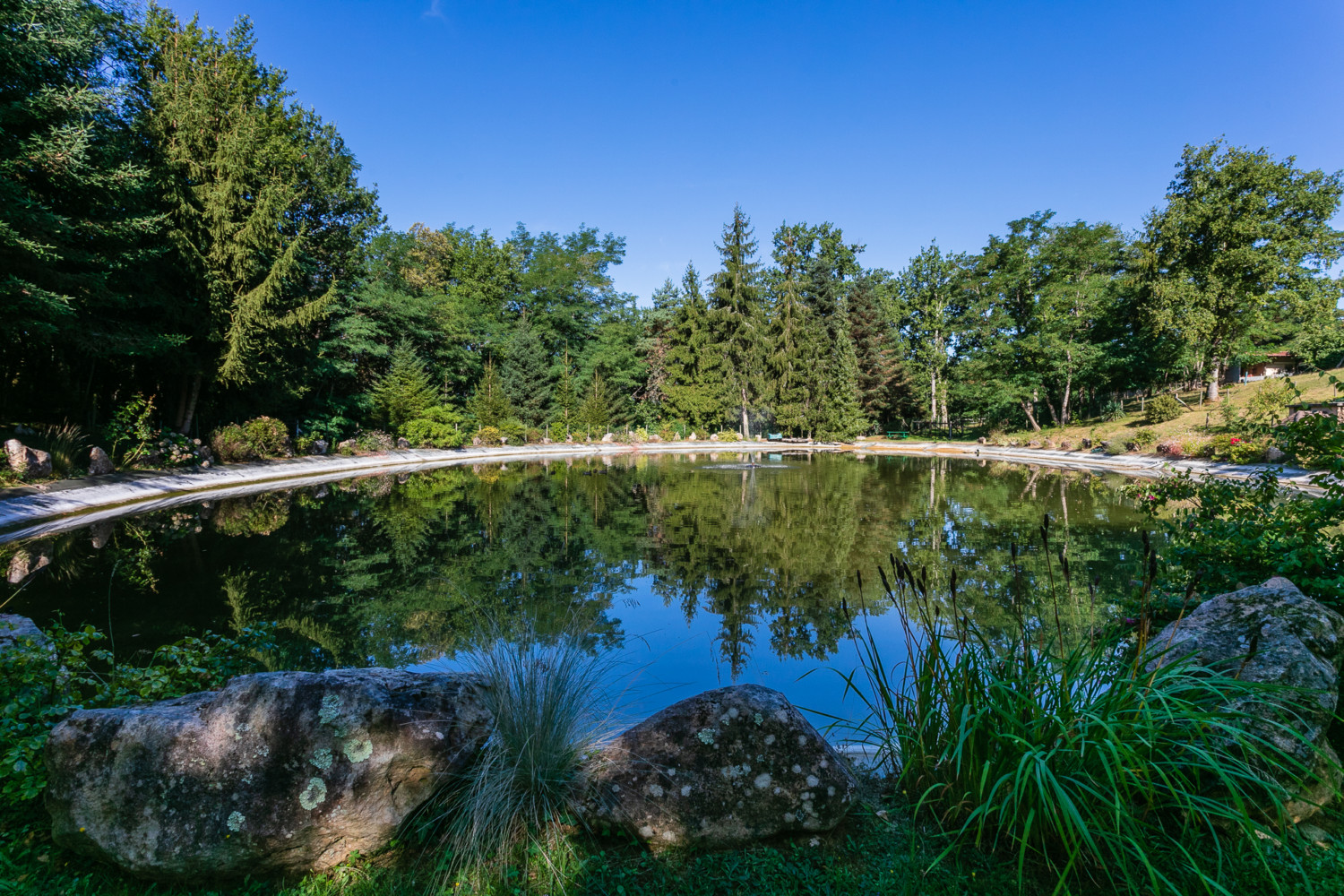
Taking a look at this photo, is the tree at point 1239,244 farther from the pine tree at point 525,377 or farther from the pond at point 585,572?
the pine tree at point 525,377

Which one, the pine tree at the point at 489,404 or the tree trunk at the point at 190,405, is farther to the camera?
the pine tree at the point at 489,404

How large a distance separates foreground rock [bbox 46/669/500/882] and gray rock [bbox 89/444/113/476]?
44.6ft

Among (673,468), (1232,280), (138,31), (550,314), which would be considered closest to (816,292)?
(550,314)

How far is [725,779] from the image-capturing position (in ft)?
6.82

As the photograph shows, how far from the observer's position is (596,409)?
32.3m

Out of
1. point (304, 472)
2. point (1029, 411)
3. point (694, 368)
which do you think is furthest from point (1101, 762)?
point (694, 368)

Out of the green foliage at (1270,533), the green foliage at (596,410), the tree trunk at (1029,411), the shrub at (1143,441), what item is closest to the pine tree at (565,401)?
the green foliage at (596,410)

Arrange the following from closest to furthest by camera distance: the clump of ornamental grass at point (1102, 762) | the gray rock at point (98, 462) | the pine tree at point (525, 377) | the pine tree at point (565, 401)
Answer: the clump of ornamental grass at point (1102, 762), the gray rock at point (98, 462), the pine tree at point (525, 377), the pine tree at point (565, 401)

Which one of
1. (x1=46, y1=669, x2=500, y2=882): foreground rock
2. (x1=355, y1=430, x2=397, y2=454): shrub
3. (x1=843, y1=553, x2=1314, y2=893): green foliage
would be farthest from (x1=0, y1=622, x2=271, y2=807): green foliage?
(x1=355, y1=430, x2=397, y2=454): shrub

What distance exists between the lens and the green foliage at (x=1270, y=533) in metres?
2.79

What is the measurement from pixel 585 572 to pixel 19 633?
4.53 m

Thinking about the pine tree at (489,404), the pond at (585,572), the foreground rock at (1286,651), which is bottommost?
the pond at (585,572)

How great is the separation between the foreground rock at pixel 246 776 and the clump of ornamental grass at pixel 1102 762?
5.28 ft

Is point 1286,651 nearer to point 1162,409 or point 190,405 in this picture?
point 190,405
